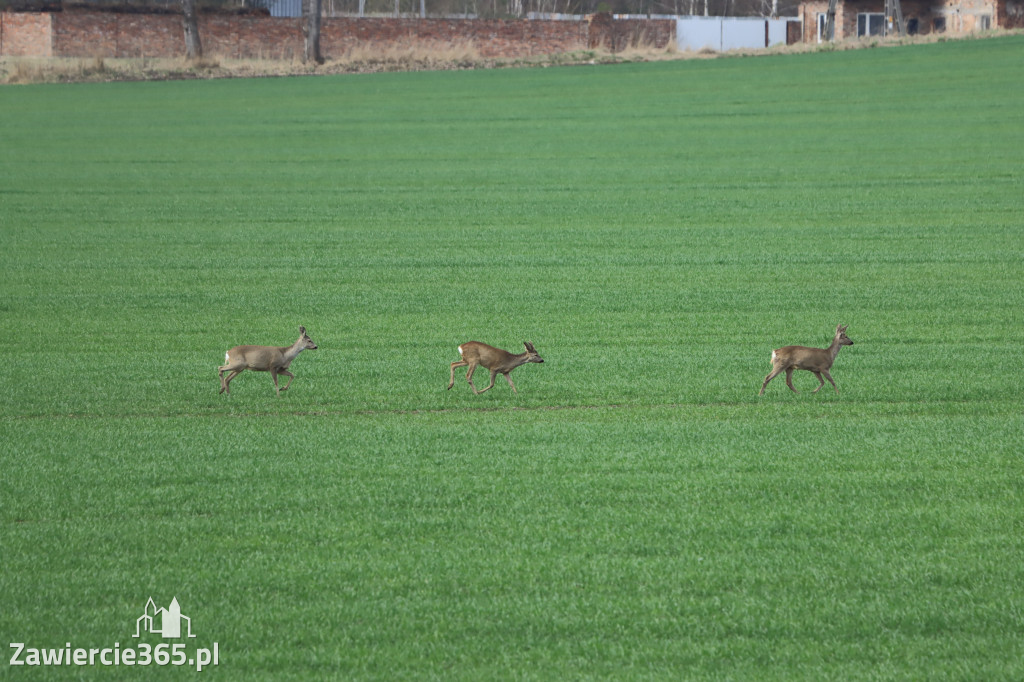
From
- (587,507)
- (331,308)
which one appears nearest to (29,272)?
(331,308)

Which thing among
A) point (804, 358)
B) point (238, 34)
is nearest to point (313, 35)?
point (238, 34)

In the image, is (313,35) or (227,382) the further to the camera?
(313,35)

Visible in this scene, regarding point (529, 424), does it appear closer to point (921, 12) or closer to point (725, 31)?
point (921, 12)

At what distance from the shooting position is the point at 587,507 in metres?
8.64

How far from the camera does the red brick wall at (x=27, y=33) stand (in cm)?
5875

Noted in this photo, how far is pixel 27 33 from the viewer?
5925 cm

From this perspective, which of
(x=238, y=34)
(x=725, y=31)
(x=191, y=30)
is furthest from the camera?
(x=725, y=31)

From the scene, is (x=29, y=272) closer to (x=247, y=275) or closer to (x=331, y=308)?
(x=247, y=275)

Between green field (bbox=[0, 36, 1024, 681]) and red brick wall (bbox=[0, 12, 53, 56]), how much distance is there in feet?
113

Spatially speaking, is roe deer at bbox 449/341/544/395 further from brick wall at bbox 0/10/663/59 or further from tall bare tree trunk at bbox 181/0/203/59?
brick wall at bbox 0/10/663/59

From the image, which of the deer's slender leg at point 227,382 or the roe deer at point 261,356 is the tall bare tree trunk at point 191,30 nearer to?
the deer's slender leg at point 227,382

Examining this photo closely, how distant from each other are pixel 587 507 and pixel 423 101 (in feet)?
111

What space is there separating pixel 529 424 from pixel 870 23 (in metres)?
65.7

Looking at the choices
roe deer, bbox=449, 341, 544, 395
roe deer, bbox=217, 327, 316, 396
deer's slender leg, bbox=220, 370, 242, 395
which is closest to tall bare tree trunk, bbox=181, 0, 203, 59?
deer's slender leg, bbox=220, 370, 242, 395
